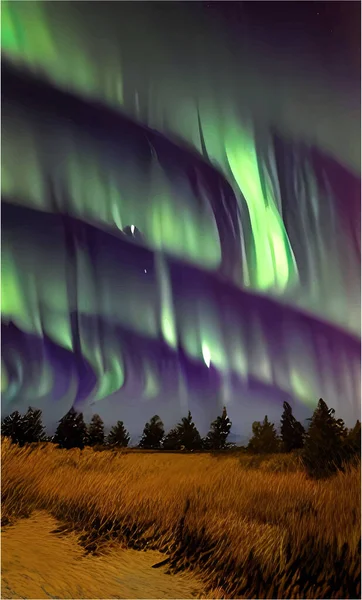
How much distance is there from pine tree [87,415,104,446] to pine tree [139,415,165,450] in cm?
16

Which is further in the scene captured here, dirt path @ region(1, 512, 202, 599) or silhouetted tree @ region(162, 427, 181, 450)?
silhouetted tree @ region(162, 427, 181, 450)

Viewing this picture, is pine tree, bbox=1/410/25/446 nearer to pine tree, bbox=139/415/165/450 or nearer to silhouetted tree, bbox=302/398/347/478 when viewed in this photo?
pine tree, bbox=139/415/165/450

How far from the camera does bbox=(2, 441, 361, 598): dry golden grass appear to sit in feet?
5.44

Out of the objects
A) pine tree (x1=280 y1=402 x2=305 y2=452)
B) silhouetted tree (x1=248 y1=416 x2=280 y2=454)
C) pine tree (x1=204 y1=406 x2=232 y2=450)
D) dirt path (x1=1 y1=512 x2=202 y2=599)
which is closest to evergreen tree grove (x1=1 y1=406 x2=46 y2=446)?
dirt path (x1=1 y1=512 x2=202 y2=599)

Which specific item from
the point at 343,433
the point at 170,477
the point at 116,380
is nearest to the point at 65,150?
the point at 116,380

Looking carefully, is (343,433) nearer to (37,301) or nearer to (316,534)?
→ (316,534)

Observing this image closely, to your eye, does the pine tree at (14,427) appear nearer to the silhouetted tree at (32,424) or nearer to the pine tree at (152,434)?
the silhouetted tree at (32,424)

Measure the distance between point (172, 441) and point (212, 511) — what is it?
0.94 feet

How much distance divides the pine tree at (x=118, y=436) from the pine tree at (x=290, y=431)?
59 cm

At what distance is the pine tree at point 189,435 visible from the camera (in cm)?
187

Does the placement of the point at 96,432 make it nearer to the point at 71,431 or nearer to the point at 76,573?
the point at 71,431

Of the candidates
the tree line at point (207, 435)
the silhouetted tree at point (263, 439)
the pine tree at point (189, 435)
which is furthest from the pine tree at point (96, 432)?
the silhouetted tree at point (263, 439)

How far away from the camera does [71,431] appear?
1.88 m

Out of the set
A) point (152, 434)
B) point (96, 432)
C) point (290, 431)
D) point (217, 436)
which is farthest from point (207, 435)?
point (96, 432)
